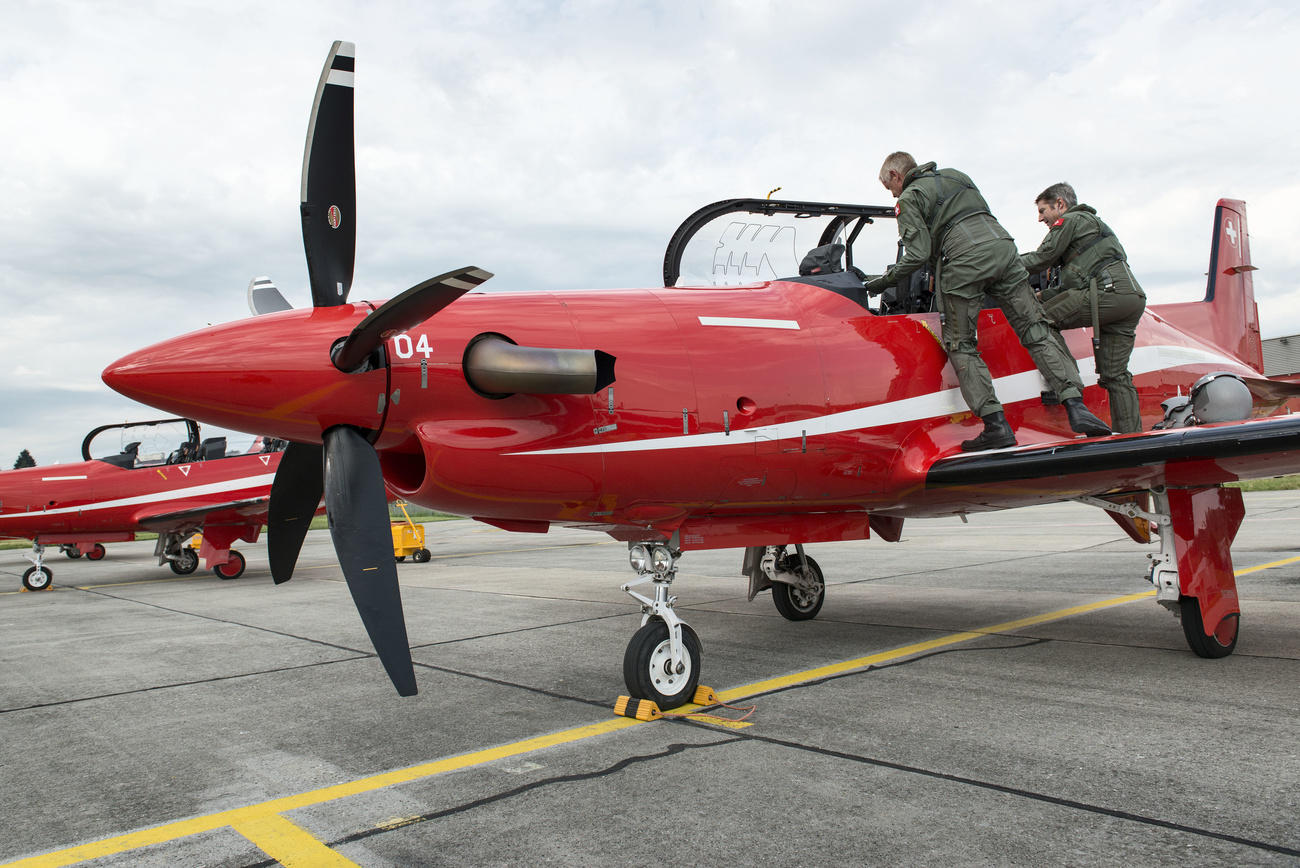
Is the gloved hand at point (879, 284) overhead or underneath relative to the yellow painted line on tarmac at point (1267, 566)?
overhead

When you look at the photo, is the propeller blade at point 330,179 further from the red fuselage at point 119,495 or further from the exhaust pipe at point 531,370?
the red fuselage at point 119,495

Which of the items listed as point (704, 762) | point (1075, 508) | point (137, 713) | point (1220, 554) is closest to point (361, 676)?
point (137, 713)

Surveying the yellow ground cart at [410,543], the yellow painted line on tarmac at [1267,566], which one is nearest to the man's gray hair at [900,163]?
the yellow painted line on tarmac at [1267,566]

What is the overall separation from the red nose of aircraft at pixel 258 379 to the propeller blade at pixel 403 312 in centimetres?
12

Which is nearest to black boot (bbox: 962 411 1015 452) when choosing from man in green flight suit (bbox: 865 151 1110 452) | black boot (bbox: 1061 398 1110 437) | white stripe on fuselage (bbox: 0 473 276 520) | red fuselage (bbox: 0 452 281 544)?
man in green flight suit (bbox: 865 151 1110 452)

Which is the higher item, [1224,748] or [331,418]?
[331,418]

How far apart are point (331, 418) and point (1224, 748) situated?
4.15 meters

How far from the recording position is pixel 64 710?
5.14 m

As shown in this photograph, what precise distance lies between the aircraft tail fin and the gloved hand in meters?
4.69

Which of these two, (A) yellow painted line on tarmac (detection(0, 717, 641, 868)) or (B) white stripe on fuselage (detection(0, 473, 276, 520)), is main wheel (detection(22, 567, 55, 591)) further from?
(A) yellow painted line on tarmac (detection(0, 717, 641, 868))

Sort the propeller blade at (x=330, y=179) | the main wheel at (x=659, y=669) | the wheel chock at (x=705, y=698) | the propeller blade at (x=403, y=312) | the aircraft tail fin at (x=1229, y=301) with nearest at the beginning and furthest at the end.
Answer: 1. the propeller blade at (x=403, y=312)
2. the propeller blade at (x=330, y=179)
3. the main wheel at (x=659, y=669)
4. the wheel chock at (x=705, y=698)
5. the aircraft tail fin at (x=1229, y=301)

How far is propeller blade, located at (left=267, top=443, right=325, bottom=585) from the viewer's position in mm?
4875

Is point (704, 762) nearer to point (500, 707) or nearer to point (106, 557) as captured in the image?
point (500, 707)

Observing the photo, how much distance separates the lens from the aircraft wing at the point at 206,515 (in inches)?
560
